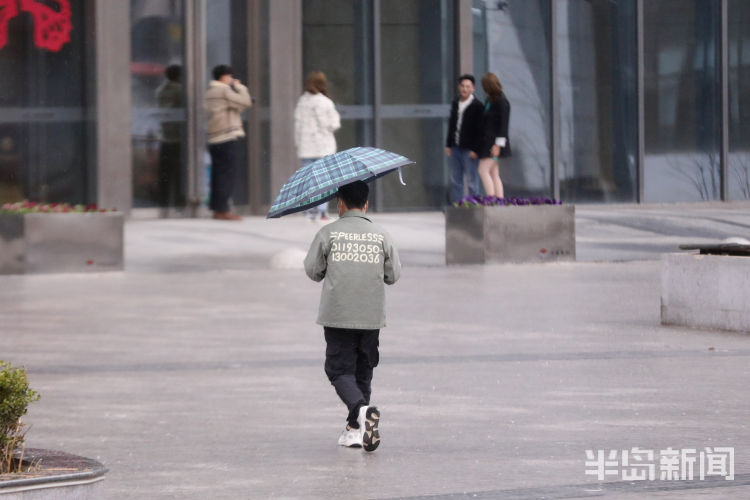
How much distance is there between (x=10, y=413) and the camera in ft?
16.8

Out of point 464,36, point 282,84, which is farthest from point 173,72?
point 464,36

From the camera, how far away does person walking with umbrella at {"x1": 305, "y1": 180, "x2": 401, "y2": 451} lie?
7.28 meters

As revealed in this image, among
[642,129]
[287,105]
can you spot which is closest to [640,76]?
[642,129]

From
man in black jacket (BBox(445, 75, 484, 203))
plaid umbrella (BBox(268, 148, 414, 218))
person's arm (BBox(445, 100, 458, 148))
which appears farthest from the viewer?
person's arm (BBox(445, 100, 458, 148))

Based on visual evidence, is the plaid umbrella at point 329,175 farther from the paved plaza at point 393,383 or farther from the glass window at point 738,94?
the glass window at point 738,94

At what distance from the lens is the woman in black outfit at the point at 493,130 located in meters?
19.3

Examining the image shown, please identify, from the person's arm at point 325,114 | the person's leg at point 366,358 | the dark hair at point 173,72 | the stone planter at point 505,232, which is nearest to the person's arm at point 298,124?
the person's arm at point 325,114

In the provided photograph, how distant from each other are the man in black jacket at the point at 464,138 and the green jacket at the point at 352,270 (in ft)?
40.1

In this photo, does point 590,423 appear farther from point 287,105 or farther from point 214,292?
point 287,105

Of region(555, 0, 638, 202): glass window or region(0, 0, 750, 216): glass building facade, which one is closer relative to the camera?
region(0, 0, 750, 216): glass building facade

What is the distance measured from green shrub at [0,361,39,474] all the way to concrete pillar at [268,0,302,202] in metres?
17.6

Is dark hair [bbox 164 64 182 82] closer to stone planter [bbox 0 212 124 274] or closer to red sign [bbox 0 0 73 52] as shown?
red sign [bbox 0 0 73 52]

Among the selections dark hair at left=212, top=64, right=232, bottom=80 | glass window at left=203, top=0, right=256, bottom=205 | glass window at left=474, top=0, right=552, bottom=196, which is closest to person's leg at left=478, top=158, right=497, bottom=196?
dark hair at left=212, top=64, right=232, bottom=80

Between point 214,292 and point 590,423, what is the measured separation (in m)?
7.05
